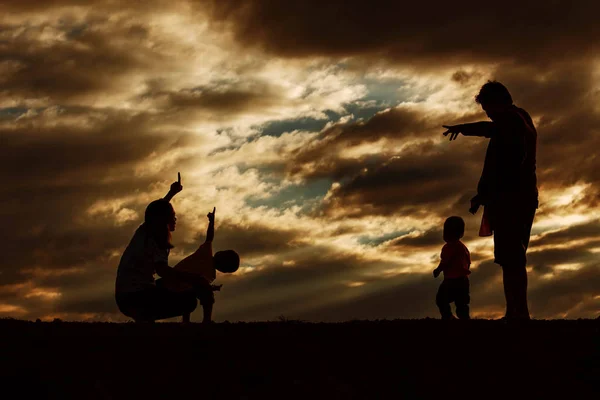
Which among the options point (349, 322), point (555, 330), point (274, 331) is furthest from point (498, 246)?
point (274, 331)

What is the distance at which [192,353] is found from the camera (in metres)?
8.94

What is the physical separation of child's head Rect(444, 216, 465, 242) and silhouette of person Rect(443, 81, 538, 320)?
2.85 m

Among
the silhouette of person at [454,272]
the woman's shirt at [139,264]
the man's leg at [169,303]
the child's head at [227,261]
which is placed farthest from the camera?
the silhouette of person at [454,272]

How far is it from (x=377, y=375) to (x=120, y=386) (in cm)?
254

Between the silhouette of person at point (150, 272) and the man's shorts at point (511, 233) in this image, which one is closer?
the man's shorts at point (511, 233)

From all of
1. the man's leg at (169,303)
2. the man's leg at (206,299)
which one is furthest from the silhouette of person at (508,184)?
the man's leg at (169,303)

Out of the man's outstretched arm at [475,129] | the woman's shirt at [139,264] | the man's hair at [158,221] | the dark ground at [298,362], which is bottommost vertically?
the dark ground at [298,362]

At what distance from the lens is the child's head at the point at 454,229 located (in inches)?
572

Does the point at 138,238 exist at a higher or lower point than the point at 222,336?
higher

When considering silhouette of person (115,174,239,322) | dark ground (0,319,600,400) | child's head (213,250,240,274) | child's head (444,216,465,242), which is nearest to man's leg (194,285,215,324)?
silhouette of person (115,174,239,322)

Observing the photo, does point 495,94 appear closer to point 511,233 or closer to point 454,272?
point 511,233

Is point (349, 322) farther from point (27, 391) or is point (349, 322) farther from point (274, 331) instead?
point (27, 391)

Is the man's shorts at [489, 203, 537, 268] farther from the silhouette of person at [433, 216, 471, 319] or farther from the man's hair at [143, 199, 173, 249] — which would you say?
the man's hair at [143, 199, 173, 249]

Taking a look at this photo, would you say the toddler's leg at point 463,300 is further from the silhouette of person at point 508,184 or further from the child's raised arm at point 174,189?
the child's raised arm at point 174,189
